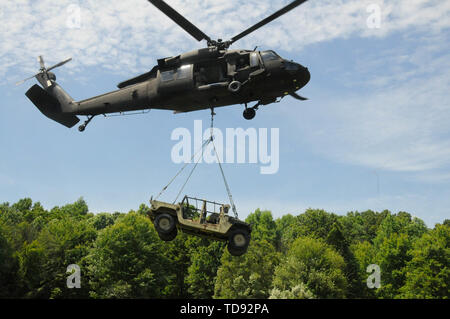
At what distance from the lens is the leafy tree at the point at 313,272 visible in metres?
43.2

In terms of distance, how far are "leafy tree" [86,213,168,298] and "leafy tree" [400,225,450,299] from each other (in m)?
29.9

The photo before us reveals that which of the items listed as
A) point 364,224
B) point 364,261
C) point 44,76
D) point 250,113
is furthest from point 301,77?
point 364,224

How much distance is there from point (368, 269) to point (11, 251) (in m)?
47.0

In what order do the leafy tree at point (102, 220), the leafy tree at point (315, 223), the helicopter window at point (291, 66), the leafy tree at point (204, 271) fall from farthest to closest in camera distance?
the leafy tree at point (102, 220), the leafy tree at point (315, 223), the leafy tree at point (204, 271), the helicopter window at point (291, 66)

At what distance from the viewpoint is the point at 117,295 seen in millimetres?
41406

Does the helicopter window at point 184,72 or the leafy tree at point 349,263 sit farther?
the leafy tree at point 349,263

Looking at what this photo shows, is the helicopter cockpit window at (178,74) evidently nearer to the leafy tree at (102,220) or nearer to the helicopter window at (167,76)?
the helicopter window at (167,76)

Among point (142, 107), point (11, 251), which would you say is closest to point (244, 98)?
point (142, 107)

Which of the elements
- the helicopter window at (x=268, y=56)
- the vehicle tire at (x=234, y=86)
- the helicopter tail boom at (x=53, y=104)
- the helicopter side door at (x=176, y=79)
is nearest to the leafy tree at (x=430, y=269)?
the helicopter window at (x=268, y=56)

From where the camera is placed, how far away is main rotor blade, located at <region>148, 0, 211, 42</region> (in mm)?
18031

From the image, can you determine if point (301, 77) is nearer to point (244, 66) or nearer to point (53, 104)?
point (244, 66)

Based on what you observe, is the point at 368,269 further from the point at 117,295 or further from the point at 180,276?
the point at 117,295

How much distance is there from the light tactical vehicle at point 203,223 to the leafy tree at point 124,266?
29.1 m

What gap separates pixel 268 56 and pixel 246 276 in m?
34.5
